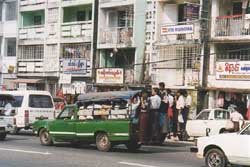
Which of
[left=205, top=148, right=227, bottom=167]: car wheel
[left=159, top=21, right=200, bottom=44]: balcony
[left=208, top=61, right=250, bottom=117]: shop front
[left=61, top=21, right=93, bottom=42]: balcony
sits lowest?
[left=205, top=148, right=227, bottom=167]: car wheel

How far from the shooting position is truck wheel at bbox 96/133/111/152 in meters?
18.4

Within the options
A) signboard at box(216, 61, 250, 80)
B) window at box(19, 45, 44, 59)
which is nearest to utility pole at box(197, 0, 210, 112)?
signboard at box(216, 61, 250, 80)

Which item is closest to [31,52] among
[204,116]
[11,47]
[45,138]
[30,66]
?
[30,66]

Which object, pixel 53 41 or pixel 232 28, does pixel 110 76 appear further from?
pixel 232 28

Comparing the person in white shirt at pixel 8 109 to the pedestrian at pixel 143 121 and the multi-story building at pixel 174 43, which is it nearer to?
the pedestrian at pixel 143 121

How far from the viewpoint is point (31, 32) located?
43.9 meters

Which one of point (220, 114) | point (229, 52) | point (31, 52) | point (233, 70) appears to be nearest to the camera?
point (220, 114)

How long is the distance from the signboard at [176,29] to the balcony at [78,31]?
24.0ft

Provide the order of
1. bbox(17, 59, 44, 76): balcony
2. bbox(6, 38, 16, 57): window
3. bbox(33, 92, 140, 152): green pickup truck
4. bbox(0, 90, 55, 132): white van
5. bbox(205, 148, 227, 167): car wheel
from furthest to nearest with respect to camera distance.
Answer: bbox(6, 38, 16, 57): window
bbox(17, 59, 44, 76): balcony
bbox(0, 90, 55, 132): white van
bbox(33, 92, 140, 152): green pickup truck
bbox(205, 148, 227, 167): car wheel

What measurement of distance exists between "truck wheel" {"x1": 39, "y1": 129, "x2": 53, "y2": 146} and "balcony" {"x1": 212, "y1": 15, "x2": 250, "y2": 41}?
1223 cm

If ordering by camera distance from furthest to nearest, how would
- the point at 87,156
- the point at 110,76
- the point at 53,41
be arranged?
the point at 53,41, the point at 110,76, the point at 87,156

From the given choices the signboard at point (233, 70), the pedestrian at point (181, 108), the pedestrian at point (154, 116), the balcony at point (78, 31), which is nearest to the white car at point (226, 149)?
the pedestrian at point (154, 116)

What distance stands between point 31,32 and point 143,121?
27072 millimetres

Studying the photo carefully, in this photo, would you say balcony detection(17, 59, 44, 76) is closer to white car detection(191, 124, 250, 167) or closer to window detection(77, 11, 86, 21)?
window detection(77, 11, 86, 21)
